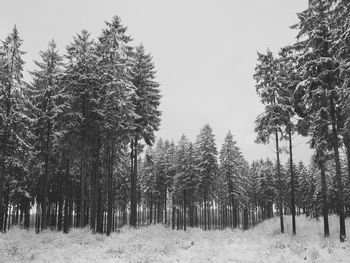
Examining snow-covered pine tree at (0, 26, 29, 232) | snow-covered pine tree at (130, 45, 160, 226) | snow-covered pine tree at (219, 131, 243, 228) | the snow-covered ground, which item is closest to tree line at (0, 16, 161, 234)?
snow-covered pine tree at (0, 26, 29, 232)

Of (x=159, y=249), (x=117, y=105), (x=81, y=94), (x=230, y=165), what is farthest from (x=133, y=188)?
(x=230, y=165)

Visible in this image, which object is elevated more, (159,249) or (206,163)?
(206,163)

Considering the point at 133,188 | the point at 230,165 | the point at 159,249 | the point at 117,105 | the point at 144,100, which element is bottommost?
the point at 159,249

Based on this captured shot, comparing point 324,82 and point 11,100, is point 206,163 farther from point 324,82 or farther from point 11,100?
point 11,100

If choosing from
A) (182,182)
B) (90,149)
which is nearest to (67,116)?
(90,149)

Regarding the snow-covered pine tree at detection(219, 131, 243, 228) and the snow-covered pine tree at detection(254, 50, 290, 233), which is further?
the snow-covered pine tree at detection(219, 131, 243, 228)

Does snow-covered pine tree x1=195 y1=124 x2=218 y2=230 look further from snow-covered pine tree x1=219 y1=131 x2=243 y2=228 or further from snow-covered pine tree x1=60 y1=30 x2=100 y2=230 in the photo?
snow-covered pine tree x1=60 y1=30 x2=100 y2=230

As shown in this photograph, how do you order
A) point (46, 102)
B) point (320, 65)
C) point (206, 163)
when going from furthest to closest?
point (206, 163)
point (46, 102)
point (320, 65)

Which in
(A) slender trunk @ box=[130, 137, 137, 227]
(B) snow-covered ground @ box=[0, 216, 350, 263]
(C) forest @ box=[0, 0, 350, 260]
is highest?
(C) forest @ box=[0, 0, 350, 260]

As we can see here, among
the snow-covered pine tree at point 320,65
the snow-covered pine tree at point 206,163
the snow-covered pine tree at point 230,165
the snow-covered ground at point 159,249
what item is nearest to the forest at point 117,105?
the snow-covered pine tree at point 320,65

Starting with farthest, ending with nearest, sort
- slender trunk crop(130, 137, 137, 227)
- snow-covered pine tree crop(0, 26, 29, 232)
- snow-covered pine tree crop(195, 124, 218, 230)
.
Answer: snow-covered pine tree crop(195, 124, 218, 230), slender trunk crop(130, 137, 137, 227), snow-covered pine tree crop(0, 26, 29, 232)

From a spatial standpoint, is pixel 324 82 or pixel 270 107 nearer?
pixel 324 82

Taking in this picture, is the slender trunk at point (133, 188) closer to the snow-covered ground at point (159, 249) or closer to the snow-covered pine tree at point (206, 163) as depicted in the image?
the snow-covered ground at point (159, 249)

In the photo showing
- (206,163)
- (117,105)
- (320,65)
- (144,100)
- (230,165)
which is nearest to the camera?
(320,65)
